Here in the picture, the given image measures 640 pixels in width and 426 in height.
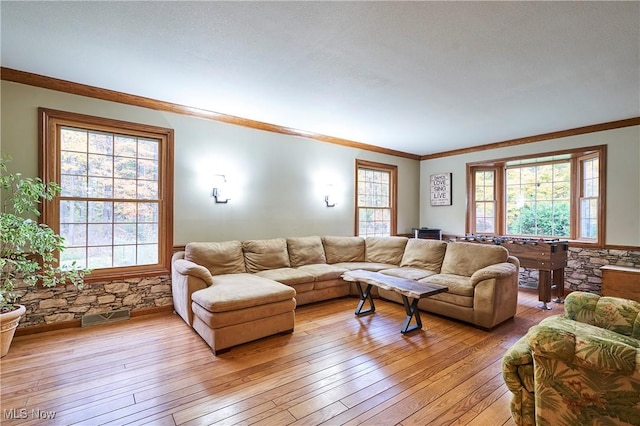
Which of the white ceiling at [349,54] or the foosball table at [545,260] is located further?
the foosball table at [545,260]

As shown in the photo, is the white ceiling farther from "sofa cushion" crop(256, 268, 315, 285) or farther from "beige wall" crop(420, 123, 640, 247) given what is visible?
"sofa cushion" crop(256, 268, 315, 285)

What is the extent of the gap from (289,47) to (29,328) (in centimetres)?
368

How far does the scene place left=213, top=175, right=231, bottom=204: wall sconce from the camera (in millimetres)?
4137

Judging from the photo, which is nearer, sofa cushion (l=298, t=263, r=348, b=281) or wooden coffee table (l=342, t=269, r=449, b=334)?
wooden coffee table (l=342, t=269, r=449, b=334)

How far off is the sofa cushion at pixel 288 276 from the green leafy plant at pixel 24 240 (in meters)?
1.94

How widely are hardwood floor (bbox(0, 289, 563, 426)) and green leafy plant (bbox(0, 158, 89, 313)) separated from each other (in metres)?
0.57

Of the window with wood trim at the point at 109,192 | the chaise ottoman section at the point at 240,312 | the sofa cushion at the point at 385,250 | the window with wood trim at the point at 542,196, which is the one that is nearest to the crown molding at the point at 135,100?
the window with wood trim at the point at 109,192

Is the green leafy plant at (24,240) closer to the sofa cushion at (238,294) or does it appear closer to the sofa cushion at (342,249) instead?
the sofa cushion at (238,294)

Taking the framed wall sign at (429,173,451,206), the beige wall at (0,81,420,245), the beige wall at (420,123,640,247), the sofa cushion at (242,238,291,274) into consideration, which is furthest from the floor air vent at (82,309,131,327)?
the beige wall at (420,123,640,247)

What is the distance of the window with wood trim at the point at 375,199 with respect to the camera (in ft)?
19.5

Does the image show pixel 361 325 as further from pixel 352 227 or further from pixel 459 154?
pixel 459 154

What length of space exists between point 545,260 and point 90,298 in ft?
18.3
